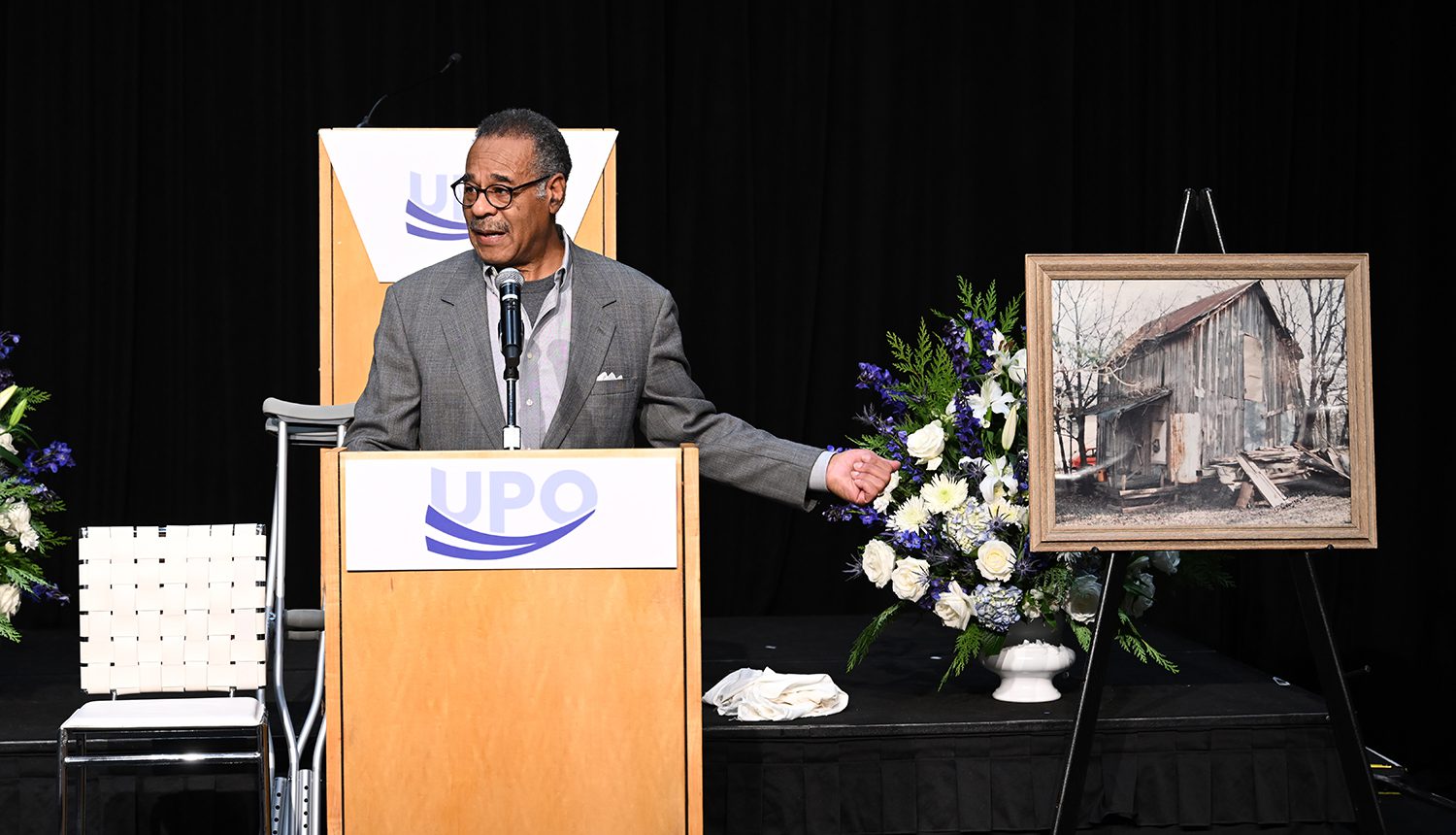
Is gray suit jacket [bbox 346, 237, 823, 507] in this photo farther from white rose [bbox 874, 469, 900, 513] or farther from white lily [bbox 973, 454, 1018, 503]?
white lily [bbox 973, 454, 1018, 503]

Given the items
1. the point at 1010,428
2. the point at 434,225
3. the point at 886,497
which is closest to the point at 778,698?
the point at 886,497

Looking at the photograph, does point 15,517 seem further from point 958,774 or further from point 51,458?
point 958,774

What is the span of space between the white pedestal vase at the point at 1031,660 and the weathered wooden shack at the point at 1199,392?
0.67 meters

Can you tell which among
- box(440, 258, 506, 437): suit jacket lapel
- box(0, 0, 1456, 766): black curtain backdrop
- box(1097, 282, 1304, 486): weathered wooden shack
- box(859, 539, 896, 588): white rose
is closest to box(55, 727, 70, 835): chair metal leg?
box(440, 258, 506, 437): suit jacket lapel

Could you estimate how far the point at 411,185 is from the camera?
363 centimetres

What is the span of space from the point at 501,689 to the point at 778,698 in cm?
111

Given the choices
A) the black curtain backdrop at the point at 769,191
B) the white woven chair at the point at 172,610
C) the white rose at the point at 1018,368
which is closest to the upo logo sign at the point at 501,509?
the white woven chair at the point at 172,610

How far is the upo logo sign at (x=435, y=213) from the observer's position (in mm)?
3621

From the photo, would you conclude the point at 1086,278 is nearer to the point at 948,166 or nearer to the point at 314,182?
the point at 948,166

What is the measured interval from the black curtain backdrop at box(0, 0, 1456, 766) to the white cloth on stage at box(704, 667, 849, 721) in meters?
2.33

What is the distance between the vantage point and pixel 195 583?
319 cm

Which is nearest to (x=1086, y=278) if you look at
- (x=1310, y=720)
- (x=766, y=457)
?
(x=766, y=457)

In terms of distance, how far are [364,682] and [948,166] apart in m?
3.92

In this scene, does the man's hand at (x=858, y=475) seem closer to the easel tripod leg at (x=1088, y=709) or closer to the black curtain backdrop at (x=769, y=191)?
the easel tripod leg at (x=1088, y=709)
